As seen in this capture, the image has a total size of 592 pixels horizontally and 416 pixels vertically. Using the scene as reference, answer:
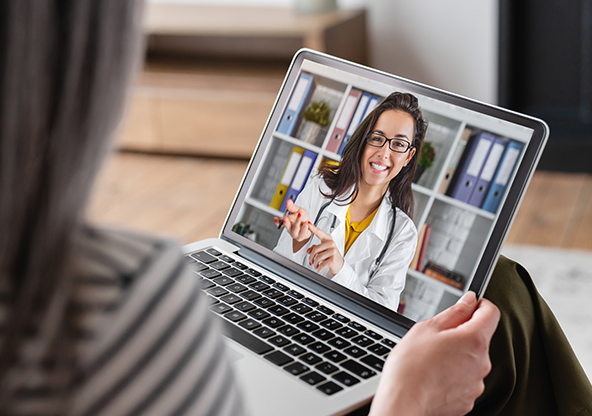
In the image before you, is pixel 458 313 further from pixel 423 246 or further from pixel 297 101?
pixel 297 101

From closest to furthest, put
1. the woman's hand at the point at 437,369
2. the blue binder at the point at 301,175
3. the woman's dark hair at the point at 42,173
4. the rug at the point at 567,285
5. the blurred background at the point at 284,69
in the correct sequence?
1. the woman's dark hair at the point at 42,173
2. the woman's hand at the point at 437,369
3. the blue binder at the point at 301,175
4. the rug at the point at 567,285
5. the blurred background at the point at 284,69

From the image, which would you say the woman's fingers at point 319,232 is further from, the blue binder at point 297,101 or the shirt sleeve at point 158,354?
the shirt sleeve at point 158,354

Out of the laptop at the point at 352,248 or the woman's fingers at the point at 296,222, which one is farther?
the woman's fingers at the point at 296,222

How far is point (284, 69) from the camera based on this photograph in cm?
275

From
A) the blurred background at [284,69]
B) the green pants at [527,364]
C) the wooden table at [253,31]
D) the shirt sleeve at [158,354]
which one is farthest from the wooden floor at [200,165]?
the shirt sleeve at [158,354]

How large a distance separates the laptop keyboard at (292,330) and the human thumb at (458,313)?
7cm

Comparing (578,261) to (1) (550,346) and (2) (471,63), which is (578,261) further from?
(1) (550,346)

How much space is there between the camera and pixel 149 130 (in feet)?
8.96

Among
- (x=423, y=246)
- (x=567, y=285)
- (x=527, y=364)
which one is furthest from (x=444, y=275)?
(x=567, y=285)

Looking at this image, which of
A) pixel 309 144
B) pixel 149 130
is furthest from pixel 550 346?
pixel 149 130

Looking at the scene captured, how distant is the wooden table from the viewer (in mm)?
2471

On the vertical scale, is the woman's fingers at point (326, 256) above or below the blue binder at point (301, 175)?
below

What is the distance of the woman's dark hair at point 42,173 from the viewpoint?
296 mm

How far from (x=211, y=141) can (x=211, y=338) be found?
2375 millimetres
